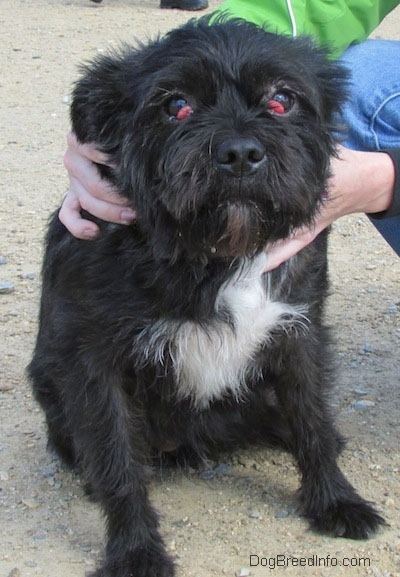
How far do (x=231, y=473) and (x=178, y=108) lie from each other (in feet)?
4.55

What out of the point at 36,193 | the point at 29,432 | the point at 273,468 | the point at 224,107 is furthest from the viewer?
the point at 36,193

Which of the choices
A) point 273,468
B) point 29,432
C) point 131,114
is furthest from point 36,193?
point 131,114

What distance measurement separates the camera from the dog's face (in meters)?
2.24

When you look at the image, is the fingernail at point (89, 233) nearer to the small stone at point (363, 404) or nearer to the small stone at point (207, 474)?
the small stone at point (207, 474)

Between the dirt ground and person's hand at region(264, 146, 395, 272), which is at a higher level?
person's hand at region(264, 146, 395, 272)

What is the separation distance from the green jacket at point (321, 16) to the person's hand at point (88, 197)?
81 centimetres

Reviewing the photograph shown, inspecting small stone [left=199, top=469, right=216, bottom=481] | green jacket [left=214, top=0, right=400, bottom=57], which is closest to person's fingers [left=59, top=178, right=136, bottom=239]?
green jacket [left=214, top=0, right=400, bottom=57]

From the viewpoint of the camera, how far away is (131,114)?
249cm

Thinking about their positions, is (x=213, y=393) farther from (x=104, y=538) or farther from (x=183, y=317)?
(x=104, y=538)

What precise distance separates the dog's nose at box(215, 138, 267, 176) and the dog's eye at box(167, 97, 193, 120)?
0.19 meters

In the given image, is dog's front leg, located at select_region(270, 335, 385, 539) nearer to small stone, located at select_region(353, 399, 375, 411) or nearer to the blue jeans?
small stone, located at select_region(353, 399, 375, 411)

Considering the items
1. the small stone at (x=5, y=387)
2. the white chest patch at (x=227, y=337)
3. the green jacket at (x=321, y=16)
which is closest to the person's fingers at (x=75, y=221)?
the white chest patch at (x=227, y=337)

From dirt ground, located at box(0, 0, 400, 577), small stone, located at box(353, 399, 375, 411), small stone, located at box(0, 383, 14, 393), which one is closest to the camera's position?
dirt ground, located at box(0, 0, 400, 577)

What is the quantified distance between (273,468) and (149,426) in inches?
21.9
